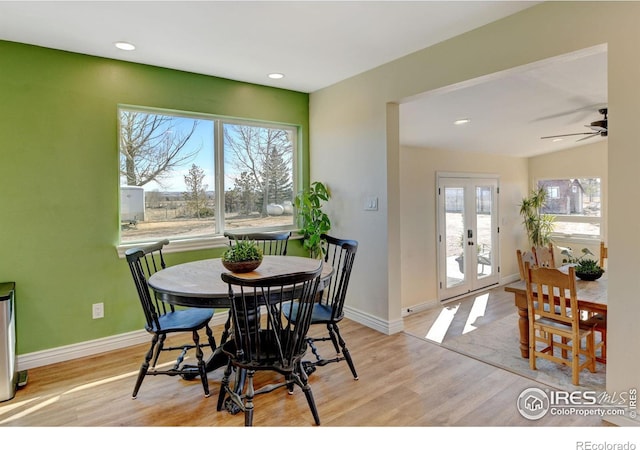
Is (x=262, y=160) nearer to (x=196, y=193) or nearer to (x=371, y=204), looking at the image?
(x=196, y=193)

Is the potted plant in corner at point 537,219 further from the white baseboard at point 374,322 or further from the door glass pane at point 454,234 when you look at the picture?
the white baseboard at point 374,322

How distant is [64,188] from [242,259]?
67.8 inches

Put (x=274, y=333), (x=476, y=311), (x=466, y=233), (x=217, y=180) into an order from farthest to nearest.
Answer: (x=466, y=233), (x=476, y=311), (x=217, y=180), (x=274, y=333)

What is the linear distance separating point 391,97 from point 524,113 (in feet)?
5.99

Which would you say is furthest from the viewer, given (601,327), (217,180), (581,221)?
(581,221)

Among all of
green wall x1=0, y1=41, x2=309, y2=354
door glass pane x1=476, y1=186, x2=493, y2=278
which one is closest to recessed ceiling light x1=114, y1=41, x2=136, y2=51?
green wall x1=0, y1=41, x2=309, y2=354

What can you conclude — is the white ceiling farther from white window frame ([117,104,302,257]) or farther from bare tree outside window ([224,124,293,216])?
bare tree outside window ([224,124,293,216])

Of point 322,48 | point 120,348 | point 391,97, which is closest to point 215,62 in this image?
point 322,48

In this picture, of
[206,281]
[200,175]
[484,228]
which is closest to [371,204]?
[200,175]

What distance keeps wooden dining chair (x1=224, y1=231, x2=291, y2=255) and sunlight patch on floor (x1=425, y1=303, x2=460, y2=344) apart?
5.55ft

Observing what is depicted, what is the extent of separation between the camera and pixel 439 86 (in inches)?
115

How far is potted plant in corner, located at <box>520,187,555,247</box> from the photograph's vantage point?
264 inches

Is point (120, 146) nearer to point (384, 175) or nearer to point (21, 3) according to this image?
point (21, 3)

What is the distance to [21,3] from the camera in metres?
2.25
